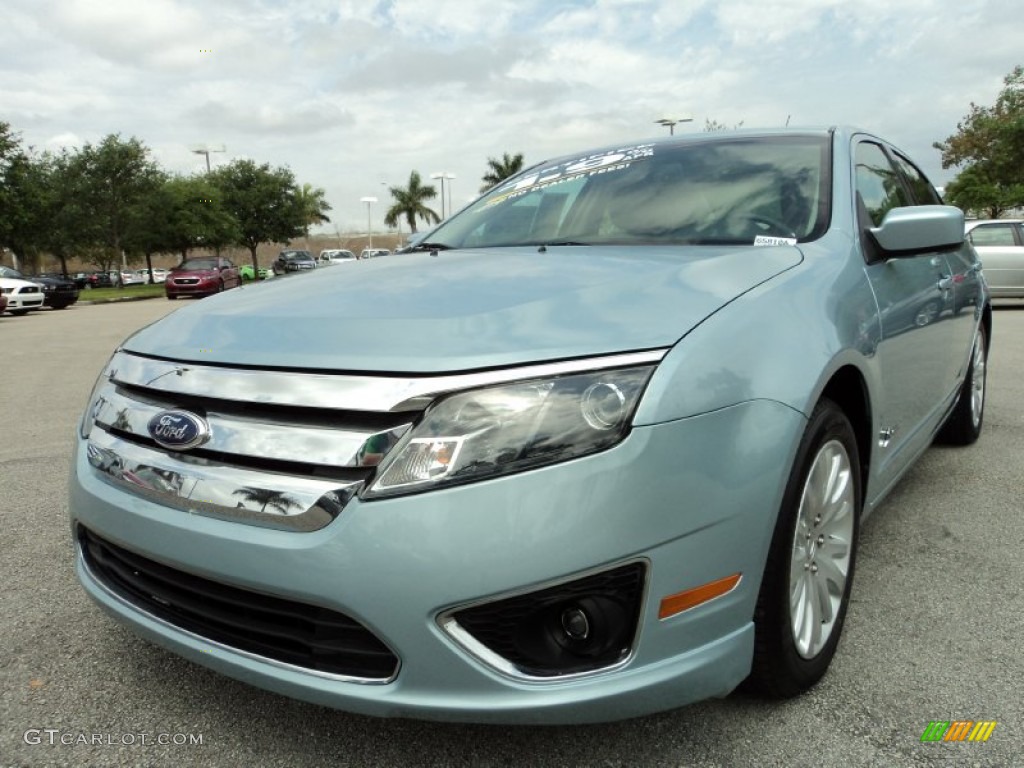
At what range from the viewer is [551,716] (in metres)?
1.49

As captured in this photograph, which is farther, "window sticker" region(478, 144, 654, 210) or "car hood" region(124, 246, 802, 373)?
"window sticker" region(478, 144, 654, 210)

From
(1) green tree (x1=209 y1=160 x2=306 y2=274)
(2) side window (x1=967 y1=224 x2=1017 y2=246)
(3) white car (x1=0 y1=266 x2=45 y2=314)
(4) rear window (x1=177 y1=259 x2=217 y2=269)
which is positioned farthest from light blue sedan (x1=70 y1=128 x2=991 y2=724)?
(1) green tree (x1=209 y1=160 x2=306 y2=274)

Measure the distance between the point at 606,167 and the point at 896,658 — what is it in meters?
1.98

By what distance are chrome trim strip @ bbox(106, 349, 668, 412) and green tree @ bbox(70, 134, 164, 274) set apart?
3614 centimetres

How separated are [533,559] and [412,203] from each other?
206 ft

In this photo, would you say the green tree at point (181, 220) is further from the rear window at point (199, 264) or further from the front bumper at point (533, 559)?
the front bumper at point (533, 559)

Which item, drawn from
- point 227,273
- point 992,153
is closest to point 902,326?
point 227,273

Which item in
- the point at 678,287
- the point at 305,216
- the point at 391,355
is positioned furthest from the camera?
the point at 305,216

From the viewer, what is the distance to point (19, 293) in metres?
18.9

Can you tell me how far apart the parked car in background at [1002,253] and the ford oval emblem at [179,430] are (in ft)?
47.7

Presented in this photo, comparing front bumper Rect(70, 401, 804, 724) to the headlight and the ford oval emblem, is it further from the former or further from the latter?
the ford oval emblem

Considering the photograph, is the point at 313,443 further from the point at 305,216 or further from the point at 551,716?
the point at 305,216

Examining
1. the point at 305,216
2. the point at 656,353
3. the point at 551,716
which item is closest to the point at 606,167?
the point at 656,353

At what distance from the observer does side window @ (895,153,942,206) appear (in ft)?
12.0
